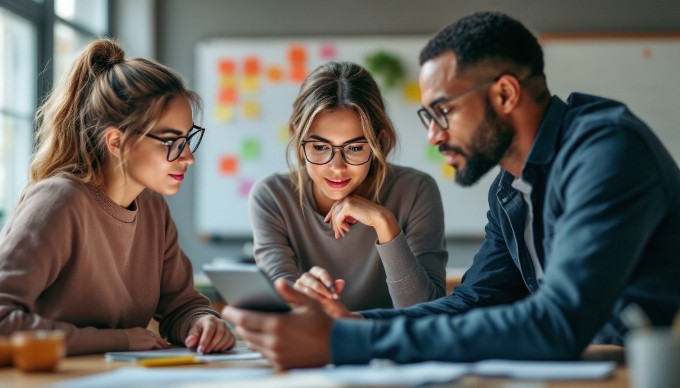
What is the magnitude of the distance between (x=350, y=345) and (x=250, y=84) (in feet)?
12.8

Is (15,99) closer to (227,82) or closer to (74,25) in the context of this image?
(74,25)

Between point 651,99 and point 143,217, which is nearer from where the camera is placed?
point 143,217

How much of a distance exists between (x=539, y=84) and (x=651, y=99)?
11.6 feet

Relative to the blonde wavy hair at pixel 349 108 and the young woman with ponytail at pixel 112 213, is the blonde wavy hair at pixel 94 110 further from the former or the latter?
the blonde wavy hair at pixel 349 108

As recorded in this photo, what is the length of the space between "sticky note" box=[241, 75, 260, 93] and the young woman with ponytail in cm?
294

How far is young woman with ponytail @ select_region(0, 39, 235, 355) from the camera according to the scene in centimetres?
171

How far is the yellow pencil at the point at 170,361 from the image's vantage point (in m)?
1.45

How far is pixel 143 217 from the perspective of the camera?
2.03 meters

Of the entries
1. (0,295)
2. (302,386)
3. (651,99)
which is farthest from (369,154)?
(651,99)

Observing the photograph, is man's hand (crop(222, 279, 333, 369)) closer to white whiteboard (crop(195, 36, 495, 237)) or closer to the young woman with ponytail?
the young woman with ponytail

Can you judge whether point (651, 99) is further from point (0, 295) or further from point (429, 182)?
point (0, 295)

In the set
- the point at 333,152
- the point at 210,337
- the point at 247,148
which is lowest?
the point at 210,337

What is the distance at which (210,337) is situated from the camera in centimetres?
174

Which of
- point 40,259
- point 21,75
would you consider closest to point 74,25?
point 21,75
